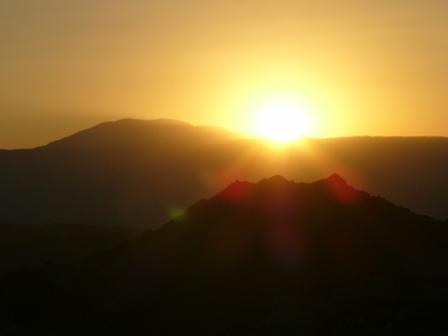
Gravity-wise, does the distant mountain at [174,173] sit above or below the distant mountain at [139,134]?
below

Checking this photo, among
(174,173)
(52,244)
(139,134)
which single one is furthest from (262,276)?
(139,134)

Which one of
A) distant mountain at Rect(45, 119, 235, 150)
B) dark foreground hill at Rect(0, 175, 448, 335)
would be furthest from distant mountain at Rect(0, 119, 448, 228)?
dark foreground hill at Rect(0, 175, 448, 335)

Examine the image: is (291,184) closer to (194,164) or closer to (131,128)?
(194,164)

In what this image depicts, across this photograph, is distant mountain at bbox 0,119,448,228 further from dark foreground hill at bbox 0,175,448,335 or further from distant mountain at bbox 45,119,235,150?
dark foreground hill at bbox 0,175,448,335

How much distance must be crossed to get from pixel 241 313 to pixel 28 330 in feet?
18.5

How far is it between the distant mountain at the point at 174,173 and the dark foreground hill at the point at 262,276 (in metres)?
56.1

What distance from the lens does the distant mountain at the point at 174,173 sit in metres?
92.1

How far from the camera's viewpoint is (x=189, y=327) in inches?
782

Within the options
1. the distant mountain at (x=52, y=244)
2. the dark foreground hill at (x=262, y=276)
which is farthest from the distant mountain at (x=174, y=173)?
the dark foreground hill at (x=262, y=276)

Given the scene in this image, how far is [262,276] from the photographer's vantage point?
22.5 meters

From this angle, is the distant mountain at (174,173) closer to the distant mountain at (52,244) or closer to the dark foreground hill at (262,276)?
the distant mountain at (52,244)

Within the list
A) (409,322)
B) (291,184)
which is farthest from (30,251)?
(409,322)

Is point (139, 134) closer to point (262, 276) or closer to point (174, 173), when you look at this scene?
point (174, 173)

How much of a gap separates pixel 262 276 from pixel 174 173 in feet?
277
